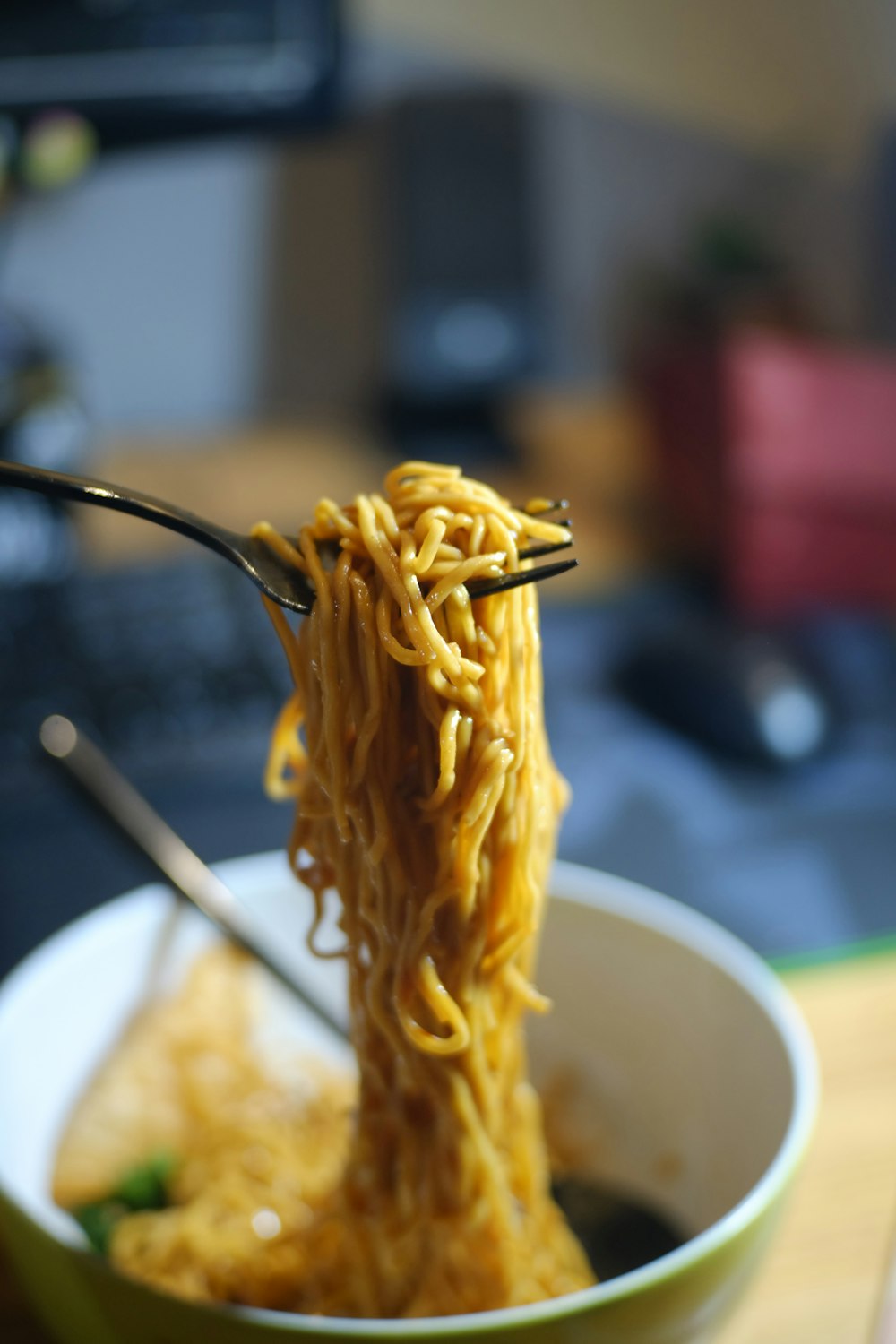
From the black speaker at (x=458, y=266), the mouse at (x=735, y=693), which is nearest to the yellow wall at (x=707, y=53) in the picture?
the black speaker at (x=458, y=266)

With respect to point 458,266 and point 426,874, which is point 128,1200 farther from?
point 458,266

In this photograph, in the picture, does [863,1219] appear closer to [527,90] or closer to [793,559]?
[793,559]

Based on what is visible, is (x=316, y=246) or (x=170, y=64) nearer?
(x=170, y=64)

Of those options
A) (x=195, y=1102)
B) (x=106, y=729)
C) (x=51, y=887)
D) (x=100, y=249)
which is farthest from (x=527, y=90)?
(x=195, y=1102)

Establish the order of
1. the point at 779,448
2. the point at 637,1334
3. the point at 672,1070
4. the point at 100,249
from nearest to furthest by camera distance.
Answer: the point at 637,1334, the point at 672,1070, the point at 779,448, the point at 100,249

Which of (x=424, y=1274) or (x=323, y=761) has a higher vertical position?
(x=323, y=761)

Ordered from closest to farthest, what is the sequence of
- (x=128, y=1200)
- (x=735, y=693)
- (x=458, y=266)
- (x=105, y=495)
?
(x=105, y=495)
(x=128, y=1200)
(x=735, y=693)
(x=458, y=266)

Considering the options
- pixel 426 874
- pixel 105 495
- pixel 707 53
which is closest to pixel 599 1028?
pixel 426 874
